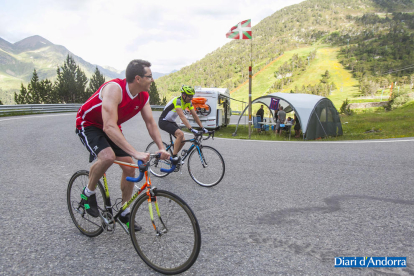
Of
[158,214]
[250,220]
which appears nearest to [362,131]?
[250,220]

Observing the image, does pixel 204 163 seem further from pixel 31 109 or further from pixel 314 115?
pixel 31 109

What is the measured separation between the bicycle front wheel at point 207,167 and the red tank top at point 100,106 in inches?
101

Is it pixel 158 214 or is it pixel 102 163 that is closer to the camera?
pixel 158 214

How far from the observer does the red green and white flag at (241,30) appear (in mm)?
13242

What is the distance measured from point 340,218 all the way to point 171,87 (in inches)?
4979

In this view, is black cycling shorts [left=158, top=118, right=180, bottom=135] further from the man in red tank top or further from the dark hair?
the dark hair

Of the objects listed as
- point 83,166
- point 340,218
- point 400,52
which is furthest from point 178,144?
point 400,52

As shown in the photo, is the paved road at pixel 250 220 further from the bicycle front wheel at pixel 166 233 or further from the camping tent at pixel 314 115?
the camping tent at pixel 314 115

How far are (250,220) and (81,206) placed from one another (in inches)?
84.0

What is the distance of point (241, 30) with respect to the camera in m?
13.3

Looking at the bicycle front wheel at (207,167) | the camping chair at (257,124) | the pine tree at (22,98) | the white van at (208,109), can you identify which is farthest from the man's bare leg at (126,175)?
the pine tree at (22,98)

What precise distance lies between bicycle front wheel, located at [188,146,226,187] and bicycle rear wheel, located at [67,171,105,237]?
2.51 metres

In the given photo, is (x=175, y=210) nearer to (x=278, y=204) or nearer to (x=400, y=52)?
(x=278, y=204)

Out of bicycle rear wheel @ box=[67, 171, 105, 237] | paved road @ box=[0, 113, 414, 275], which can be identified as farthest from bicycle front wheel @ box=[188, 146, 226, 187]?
bicycle rear wheel @ box=[67, 171, 105, 237]
